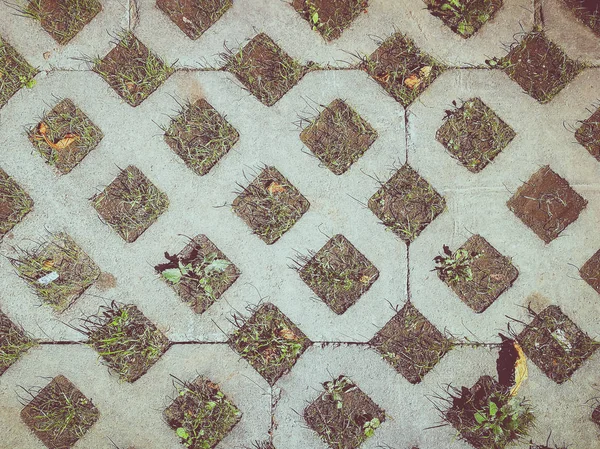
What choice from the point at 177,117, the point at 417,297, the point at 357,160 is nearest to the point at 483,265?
the point at 417,297

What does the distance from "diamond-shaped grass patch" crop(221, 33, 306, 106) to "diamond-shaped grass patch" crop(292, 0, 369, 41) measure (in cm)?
29

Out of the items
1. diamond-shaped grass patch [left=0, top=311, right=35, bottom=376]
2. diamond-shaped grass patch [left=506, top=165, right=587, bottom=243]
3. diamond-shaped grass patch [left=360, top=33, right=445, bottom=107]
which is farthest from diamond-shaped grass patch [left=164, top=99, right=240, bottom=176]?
diamond-shaped grass patch [left=506, top=165, right=587, bottom=243]

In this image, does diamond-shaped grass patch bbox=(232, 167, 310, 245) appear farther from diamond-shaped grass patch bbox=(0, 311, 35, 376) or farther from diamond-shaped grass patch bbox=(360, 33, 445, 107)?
diamond-shaped grass patch bbox=(0, 311, 35, 376)

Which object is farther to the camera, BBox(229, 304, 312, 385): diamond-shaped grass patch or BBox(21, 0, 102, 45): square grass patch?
BBox(21, 0, 102, 45): square grass patch

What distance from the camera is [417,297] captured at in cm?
312

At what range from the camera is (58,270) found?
3.08 meters

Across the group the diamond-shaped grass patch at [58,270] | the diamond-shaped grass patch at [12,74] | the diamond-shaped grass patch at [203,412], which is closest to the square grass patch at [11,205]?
the diamond-shaped grass patch at [58,270]

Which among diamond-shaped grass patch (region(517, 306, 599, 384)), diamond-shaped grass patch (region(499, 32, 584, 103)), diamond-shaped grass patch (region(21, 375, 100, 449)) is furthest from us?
diamond-shaped grass patch (region(499, 32, 584, 103))

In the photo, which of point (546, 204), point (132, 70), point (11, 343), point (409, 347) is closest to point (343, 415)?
point (409, 347)

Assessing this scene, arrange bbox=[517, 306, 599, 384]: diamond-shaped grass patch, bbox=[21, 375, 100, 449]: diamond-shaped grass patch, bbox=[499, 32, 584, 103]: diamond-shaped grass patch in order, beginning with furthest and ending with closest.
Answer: bbox=[499, 32, 584, 103]: diamond-shaped grass patch → bbox=[517, 306, 599, 384]: diamond-shaped grass patch → bbox=[21, 375, 100, 449]: diamond-shaped grass patch

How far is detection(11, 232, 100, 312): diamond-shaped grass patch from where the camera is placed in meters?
3.06

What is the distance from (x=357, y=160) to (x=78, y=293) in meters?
1.97

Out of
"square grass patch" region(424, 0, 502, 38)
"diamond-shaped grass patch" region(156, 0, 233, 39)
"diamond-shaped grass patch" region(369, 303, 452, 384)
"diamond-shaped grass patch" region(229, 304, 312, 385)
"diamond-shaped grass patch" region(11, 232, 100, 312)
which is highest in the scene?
"square grass patch" region(424, 0, 502, 38)

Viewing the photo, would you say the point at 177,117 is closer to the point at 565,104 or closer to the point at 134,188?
the point at 134,188
